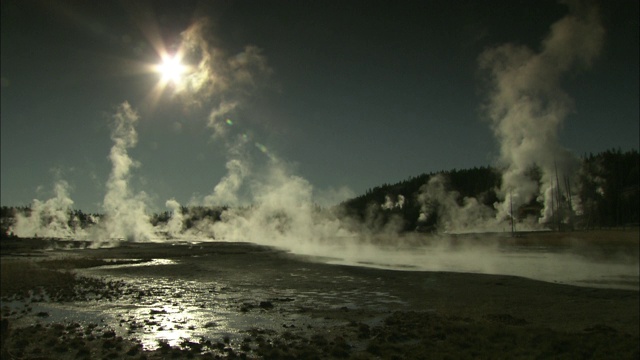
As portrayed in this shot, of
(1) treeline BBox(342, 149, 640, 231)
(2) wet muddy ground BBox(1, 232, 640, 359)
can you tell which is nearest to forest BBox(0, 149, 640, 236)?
(1) treeline BBox(342, 149, 640, 231)

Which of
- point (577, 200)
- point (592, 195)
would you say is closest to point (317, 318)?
point (577, 200)

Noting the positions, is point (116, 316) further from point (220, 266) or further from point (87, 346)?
point (220, 266)

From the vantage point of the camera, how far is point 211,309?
2644 cm

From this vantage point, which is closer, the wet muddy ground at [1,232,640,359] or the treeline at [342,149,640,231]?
the wet muddy ground at [1,232,640,359]

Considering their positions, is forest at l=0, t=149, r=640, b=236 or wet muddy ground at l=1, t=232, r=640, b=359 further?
forest at l=0, t=149, r=640, b=236

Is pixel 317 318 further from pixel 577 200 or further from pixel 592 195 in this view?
pixel 592 195

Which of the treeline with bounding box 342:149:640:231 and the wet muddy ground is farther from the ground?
the treeline with bounding box 342:149:640:231

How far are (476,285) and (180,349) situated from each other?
27.8 meters

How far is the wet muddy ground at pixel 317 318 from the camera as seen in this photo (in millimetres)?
16984

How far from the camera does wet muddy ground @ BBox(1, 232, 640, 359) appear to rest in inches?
669

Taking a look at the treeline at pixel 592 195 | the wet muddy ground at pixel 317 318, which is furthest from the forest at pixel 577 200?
the wet muddy ground at pixel 317 318

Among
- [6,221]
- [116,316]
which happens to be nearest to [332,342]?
[116,316]

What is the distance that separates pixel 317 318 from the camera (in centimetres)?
2381

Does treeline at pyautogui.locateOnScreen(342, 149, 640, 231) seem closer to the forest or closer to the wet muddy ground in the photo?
the forest
